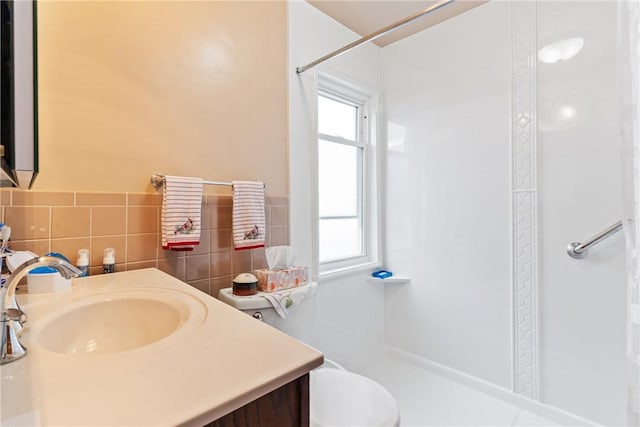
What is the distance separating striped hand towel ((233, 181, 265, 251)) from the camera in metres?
1.38

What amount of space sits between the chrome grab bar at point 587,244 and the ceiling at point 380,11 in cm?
138

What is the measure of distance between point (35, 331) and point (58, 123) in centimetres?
74

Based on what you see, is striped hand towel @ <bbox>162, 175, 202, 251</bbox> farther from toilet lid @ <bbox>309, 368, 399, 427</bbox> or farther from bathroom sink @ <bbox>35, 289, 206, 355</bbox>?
toilet lid @ <bbox>309, 368, 399, 427</bbox>

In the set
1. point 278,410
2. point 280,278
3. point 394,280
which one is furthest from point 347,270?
point 278,410

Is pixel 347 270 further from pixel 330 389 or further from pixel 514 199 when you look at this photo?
pixel 514 199

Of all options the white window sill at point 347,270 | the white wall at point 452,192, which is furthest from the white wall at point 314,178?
the white wall at point 452,192

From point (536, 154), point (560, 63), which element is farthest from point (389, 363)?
point (560, 63)

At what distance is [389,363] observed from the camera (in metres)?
2.14

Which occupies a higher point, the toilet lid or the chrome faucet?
the chrome faucet

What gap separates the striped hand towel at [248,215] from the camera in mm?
1382

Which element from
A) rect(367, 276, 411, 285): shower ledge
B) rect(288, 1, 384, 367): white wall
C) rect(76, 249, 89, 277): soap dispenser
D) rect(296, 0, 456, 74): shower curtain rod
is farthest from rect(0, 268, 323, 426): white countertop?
rect(367, 276, 411, 285): shower ledge

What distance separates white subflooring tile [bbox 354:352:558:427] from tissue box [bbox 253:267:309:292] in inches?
37.2

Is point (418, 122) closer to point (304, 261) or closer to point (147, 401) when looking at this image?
point (304, 261)

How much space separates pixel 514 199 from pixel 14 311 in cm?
195
